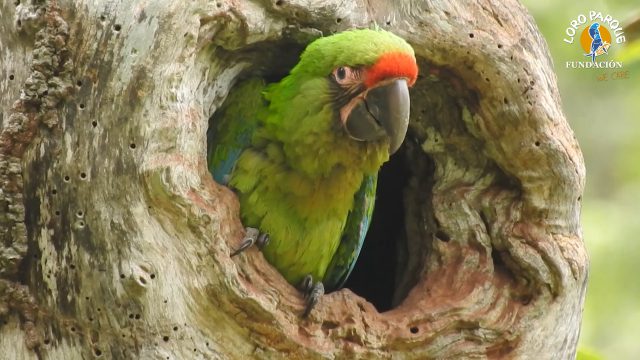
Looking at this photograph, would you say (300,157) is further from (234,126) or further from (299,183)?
(234,126)

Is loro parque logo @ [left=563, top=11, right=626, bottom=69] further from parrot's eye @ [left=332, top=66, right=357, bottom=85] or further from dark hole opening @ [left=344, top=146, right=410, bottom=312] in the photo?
parrot's eye @ [left=332, top=66, right=357, bottom=85]

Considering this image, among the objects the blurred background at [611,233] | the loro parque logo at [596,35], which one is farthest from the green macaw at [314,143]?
the blurred background at [611,233]

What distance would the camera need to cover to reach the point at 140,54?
8.93 ft

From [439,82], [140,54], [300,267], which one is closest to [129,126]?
[140,54]

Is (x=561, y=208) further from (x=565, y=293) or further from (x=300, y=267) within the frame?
(x=300, y=267)

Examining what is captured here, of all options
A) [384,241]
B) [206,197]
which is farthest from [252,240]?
[384,241]

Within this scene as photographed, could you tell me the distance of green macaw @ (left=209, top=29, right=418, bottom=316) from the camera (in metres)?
3.01

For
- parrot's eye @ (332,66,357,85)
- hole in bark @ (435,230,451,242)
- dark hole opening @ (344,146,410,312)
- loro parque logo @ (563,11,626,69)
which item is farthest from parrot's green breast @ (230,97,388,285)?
loro parque logo @ (563,11,626,69)

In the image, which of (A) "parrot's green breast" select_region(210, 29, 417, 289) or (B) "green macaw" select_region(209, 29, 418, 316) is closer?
(B) "green macaw" select_region(209, 29, 418, 316)

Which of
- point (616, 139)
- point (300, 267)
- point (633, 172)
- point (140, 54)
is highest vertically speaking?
point (616, 139)

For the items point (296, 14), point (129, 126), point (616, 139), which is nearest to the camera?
point (129, 126)

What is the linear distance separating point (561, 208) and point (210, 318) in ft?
5.11

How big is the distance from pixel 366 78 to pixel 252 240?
29.5 inches

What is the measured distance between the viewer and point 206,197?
280 centimetres
